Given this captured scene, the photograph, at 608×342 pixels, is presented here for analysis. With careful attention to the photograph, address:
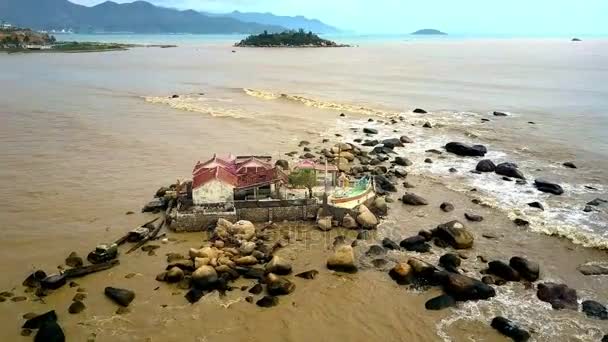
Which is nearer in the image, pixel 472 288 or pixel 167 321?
pixel 167 321

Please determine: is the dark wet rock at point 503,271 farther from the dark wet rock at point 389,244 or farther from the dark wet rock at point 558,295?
the dark wet rock at point 389,244

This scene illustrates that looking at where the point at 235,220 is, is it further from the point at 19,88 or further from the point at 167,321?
the point at 19,88

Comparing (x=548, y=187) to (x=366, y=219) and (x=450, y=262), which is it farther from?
(x=450, y=262)

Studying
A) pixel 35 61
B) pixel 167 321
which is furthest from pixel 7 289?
pixel 35 61

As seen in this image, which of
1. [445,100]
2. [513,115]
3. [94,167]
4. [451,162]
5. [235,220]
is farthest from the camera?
[445,100]

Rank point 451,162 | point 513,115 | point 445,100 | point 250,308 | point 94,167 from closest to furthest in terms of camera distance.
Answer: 1. point 250,308
2. point 94,167
3. point 451,162
4. point 513,115
5. point 445,100

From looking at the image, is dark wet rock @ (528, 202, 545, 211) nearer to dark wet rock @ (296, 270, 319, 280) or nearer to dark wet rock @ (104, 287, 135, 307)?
dark wet rock @ (296, 270, 319, 280)
